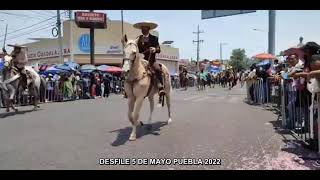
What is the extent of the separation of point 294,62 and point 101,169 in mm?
6329

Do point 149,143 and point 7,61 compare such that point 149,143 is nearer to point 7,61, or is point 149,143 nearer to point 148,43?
point 148,43

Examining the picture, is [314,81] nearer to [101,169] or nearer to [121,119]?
[101,169]

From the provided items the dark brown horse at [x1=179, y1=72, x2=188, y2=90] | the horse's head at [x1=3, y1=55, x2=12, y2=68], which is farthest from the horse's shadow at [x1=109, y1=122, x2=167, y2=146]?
the dark brown horse at [x1=179, y1=72, x2=188, y2=90]

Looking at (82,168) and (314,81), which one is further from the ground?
(314,81)

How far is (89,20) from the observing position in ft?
164

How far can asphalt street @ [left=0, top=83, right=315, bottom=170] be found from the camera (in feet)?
24.1

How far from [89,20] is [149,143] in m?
42.5

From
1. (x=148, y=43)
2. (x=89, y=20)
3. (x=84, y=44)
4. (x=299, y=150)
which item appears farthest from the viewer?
(x=84, y=44)

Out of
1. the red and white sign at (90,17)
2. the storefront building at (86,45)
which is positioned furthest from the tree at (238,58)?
the red and white sign at (90,17)

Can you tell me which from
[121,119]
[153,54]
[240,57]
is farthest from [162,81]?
[240,57]

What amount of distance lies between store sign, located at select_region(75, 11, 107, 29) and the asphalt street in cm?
3743

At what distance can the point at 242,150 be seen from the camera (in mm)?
8359

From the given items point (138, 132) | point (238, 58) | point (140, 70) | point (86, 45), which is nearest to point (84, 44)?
point (86, 45)

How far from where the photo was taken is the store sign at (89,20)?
49.3 meters
